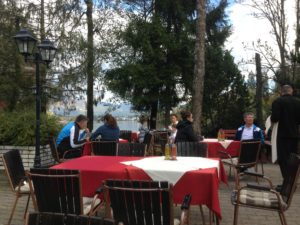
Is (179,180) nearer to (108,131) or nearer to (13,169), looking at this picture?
(13,169)

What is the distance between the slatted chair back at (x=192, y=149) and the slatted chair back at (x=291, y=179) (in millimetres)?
1730

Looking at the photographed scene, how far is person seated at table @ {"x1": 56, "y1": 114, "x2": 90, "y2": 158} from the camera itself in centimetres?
769

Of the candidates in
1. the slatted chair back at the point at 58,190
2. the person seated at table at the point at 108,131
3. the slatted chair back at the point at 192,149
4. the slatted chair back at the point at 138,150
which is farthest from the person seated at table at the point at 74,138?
the slatted chair back at the point at 58,190

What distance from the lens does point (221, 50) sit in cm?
1989

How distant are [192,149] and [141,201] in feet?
9.98

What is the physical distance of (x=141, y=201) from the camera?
3389mm

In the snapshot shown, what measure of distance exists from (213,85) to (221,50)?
2908 mm

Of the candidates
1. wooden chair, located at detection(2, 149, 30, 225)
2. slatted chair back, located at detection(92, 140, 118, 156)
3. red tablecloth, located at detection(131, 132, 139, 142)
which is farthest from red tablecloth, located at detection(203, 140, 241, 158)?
red tablecloth, located at detection(131, 132, 139, 142)

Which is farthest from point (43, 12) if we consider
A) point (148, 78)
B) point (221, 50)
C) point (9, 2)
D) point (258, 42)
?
point (258, 42)

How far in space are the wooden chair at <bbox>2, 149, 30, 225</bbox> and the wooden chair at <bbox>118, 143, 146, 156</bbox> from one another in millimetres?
1669

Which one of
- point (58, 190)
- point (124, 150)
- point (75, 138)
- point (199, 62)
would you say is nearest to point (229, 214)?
point (124, 150)

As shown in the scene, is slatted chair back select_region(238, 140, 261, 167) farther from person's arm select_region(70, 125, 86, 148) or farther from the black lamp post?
the black lamp post

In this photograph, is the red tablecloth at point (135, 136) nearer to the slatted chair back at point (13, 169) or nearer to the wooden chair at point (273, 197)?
the slatted chair back at point (13, 169)

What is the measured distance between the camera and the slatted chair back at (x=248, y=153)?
7590 mm
